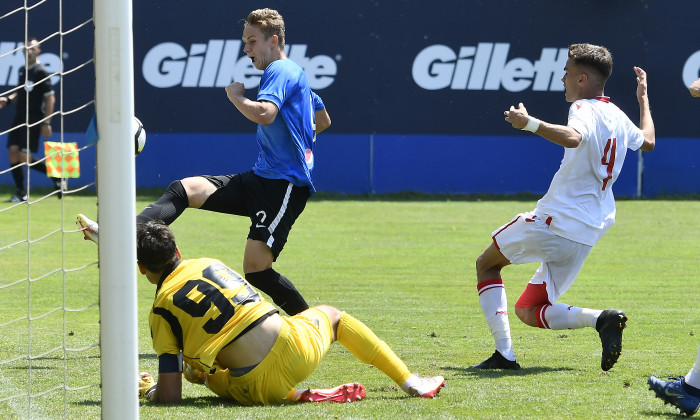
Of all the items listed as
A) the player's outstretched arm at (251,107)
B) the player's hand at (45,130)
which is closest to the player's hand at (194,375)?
the player's outstretched arm at (251,107)

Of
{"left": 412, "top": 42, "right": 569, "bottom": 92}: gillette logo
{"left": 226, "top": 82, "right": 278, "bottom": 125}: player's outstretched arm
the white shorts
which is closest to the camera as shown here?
{"left": 226, "top": 82, "right": 278, "bottom": 125}: player's outstretched arm

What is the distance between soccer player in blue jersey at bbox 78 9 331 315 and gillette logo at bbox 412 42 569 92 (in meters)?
11.6

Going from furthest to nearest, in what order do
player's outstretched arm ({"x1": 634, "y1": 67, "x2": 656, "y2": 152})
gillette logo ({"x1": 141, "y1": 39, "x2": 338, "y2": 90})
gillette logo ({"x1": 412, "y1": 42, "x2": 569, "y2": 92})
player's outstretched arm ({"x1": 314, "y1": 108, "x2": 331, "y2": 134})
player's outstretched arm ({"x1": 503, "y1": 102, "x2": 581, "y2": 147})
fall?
1. gillette logo ({"x1": 412, "y1": 42, "x2": 569, "y2": 92})
2. gillette logo ({"x1": 141, "y1": 39, "x2": 338, "y2": 90})
3. player's outstretched arm ({"x1": 314, "y1": 108, "x2": 331, "y2": 134})
4. player's outstretched arm ({"x1": 634, "y1": 67, "x2": 656, "y2": 152})
5. player's outstretched arm ({"x1": 503, "y1": 102, "x2": 581, "y2": 147})

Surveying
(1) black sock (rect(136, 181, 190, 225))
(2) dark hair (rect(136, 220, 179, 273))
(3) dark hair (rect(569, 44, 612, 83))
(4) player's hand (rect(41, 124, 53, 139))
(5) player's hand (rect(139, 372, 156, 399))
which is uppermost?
(3) dark hair (rect(569, 44, 612, 83))

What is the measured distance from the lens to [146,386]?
5.07 m

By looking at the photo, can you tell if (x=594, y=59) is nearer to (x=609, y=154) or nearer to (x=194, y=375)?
(x=609, y=154)

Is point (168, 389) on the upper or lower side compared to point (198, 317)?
lower

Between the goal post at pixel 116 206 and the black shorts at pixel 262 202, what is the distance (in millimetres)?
2403

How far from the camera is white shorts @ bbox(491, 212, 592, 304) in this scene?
584 cm

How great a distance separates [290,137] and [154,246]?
5.91 feet

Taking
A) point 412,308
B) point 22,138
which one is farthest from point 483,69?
point 412,308

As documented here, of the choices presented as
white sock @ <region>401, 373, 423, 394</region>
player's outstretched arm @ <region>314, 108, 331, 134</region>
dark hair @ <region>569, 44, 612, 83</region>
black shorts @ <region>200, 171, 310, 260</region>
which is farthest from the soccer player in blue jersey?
dark hair @ <region>569, 44, 612, 83</region>

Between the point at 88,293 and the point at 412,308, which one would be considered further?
the point at 88,293

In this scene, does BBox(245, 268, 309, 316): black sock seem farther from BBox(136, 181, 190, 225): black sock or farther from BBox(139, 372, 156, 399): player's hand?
BBox(139, 372, 156, 399): player's hand
